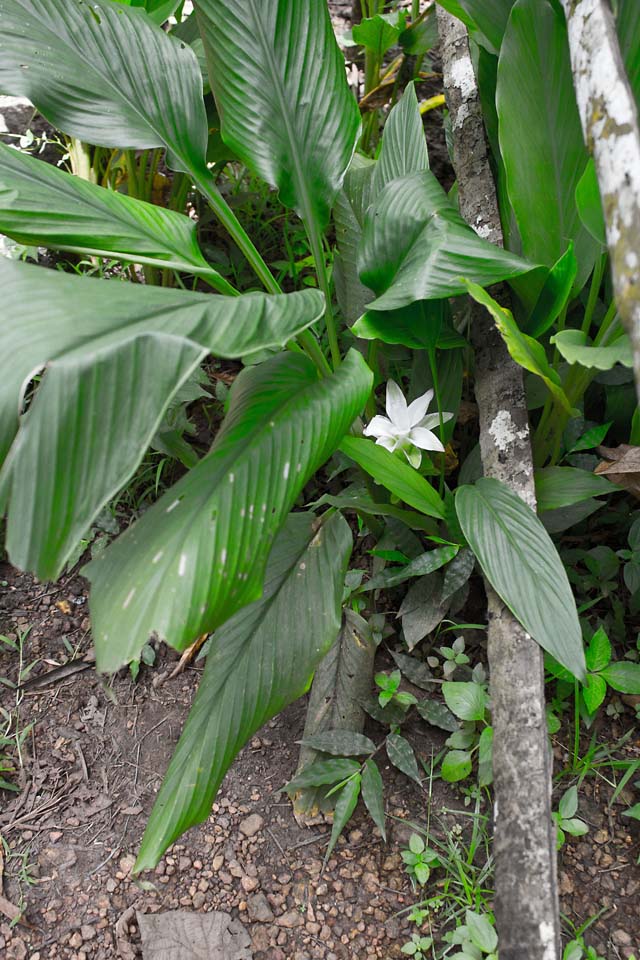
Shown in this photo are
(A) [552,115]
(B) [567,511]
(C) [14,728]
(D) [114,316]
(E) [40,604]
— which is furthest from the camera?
(E) [40,604]

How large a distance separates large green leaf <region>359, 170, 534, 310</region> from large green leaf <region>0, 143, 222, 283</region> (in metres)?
0.27

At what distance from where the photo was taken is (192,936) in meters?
1.05

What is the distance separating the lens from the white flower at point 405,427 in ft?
3.84

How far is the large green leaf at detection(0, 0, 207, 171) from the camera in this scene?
1.07 metres

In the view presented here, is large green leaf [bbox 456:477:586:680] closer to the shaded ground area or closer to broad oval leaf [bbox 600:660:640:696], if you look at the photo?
broad oval leaf [bbox 600:660:640:696]

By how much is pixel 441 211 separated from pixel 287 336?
0.42 m

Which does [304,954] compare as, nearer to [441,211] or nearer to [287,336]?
[287,336]

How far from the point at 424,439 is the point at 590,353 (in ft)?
1.12

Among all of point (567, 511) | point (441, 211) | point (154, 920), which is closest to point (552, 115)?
point (441, 211)

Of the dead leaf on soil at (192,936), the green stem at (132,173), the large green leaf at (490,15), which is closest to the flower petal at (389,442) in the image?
the large green leaf at (490,15)

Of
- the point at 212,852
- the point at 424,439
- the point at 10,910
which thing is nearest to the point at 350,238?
the point at 424,439

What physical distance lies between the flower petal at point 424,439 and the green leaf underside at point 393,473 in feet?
0.17

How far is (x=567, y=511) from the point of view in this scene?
1.22 m

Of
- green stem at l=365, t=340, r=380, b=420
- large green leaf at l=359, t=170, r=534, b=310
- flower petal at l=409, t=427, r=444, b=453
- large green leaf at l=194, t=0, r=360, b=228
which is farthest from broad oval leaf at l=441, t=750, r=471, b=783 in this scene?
large green leaf at l=194, t=0, r=360, b=228
